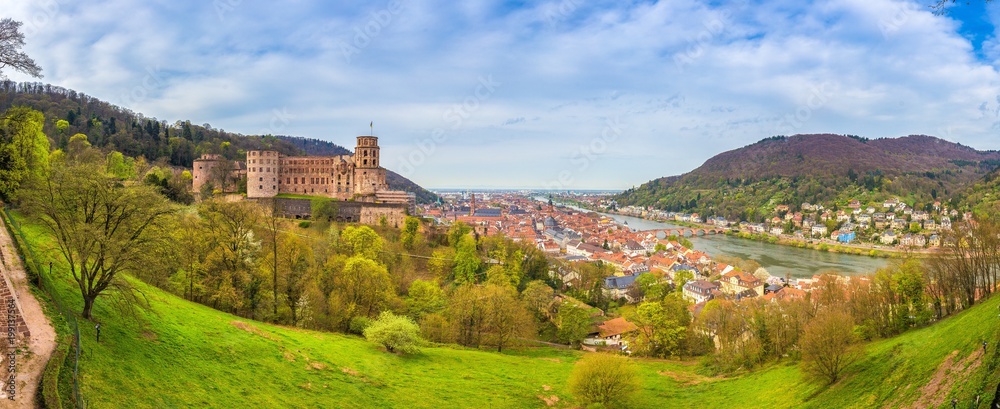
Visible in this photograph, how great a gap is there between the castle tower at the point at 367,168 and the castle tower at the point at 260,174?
8.81 meters

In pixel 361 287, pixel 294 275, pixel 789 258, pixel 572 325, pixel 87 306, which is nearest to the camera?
pixel 87 306

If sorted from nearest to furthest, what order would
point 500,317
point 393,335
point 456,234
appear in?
point 393,335 → point 500,317 → point 456,234

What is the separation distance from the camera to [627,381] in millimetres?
22891

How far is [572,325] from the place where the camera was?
3712cm

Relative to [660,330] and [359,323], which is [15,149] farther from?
[660,330]

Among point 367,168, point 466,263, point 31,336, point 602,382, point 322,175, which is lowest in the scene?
point 602,382

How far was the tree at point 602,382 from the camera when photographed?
22531 millimetres

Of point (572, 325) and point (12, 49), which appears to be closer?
point (12, 49)

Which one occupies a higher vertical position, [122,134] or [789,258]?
[122,134]

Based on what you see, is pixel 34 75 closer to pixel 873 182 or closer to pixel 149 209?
pixel 149 209

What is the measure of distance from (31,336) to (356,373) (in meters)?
11.0

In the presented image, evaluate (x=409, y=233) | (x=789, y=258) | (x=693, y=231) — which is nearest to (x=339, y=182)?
(x=409, y=233)

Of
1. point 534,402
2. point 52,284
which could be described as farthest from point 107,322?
point 534,402

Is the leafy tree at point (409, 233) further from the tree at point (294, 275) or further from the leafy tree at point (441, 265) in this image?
the tree at point (294, 275)
